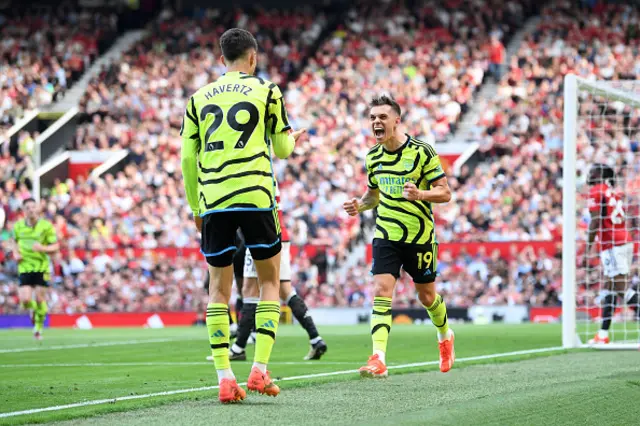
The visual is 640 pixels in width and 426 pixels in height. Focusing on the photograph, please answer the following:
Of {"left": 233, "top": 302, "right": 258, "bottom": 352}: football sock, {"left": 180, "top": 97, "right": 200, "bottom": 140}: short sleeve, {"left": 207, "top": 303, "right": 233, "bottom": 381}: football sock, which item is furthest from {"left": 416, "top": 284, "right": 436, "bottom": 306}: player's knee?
{"left": 180, "top": 97, "right": 200, "bottom": 140}: short sleeve

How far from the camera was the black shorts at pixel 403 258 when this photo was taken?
9.16m

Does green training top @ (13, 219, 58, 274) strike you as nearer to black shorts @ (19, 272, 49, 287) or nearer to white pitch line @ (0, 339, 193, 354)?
black shorts @ (19, 272, 49, 287)

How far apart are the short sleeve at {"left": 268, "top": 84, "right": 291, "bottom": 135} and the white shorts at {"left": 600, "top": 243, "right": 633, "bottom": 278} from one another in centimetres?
836

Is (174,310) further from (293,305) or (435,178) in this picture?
(435,178)

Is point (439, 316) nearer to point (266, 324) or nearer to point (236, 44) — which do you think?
point (266, 324)

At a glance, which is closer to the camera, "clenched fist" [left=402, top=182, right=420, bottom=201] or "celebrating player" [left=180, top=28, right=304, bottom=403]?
"celebrating player" [left=180, top=28, right=304, bottom=403]

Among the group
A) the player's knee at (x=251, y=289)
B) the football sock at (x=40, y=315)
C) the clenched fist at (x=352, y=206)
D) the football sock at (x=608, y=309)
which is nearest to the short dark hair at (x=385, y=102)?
the clenched fist at (x=352, y=206)

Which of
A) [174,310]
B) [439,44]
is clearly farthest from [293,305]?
[439,44]

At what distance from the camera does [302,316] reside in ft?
38.6

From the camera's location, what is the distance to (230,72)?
723 centimetres

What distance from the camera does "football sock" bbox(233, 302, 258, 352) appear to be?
11.2 metres

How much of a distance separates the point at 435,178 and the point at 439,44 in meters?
26.2

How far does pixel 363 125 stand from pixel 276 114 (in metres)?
24.7

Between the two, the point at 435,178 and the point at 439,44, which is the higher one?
the point at 439,44
